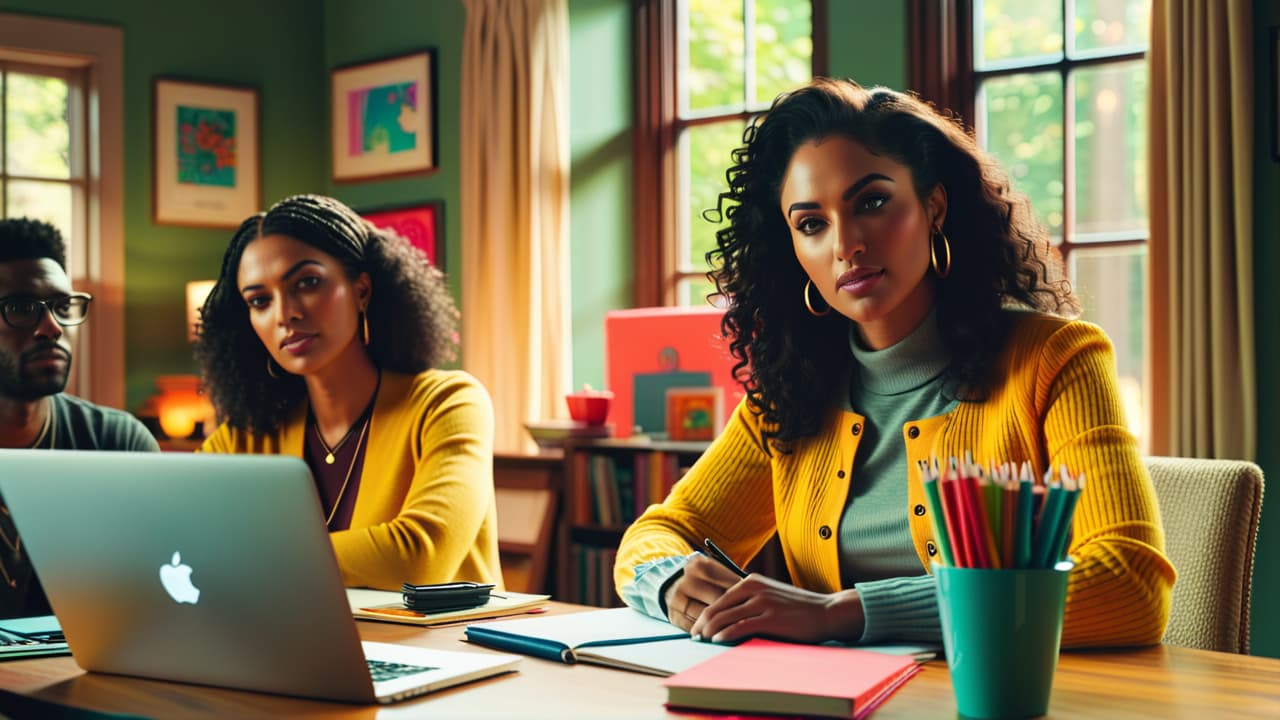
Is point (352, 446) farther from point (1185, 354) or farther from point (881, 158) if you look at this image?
point (1185, 354)

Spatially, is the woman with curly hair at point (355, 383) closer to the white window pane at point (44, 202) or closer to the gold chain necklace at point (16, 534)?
the gold chain necklace at point (16, 534)

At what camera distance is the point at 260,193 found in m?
5.22

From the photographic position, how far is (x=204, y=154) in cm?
509

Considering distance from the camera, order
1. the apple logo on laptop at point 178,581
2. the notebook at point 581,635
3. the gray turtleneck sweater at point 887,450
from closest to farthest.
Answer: the apple logo on laptop at point 178,581 < the notebook at point 581,635 < the gray turtleneck sweater at point 887,450

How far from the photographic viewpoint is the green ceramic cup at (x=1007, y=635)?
962 mm

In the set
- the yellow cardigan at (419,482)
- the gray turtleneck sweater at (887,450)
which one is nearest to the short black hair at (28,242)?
the yellow cardigan at (419,482)

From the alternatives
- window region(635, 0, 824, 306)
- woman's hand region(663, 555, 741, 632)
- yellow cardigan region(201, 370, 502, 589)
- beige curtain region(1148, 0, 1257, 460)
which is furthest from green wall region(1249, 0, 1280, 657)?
woman's hand region(663, 555, 741, 632)

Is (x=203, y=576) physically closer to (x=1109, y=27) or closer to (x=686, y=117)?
(x=1109, y=27)

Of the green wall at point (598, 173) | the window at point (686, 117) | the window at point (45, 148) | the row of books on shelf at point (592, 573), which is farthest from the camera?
the window at point (45, 148)

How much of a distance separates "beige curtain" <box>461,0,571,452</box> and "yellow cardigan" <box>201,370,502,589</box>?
87.3 inches

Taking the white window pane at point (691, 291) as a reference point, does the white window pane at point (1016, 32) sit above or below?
above

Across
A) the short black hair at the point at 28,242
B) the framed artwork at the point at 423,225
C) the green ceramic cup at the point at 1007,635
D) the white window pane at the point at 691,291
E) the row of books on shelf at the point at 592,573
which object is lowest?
the row of books on shelf at the point at 592,573

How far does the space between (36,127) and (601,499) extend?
2.75 m

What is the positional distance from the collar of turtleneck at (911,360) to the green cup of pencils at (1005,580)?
0.65 metres
